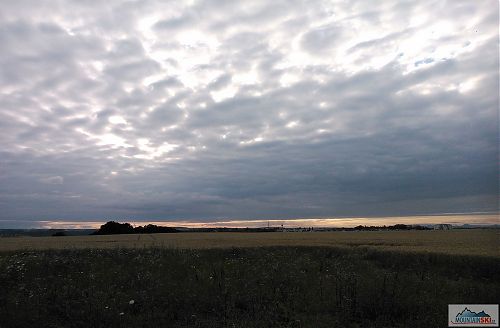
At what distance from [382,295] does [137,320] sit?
31.9 feet

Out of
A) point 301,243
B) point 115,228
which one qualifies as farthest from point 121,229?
point 301,243

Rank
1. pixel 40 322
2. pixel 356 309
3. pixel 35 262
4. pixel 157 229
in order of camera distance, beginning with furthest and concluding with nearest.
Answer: pixel 157 229 → pixel 35 262 → pixel 356 309 → pixel 40 322

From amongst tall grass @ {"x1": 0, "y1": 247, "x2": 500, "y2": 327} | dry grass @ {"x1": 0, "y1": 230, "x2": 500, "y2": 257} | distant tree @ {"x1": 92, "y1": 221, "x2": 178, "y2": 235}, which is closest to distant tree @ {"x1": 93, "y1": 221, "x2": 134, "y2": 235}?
distant tree @ {"x1": 92, "y1": 221, "x2": 178, "y2": 235}

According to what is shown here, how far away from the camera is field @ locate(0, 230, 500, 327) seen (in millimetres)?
15453

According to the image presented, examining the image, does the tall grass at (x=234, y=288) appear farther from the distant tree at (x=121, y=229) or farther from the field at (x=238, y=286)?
the distant tree at (x=121, y=229)

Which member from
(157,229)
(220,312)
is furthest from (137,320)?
(157,229)

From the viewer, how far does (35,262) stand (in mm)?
22438

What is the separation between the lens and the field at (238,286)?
15453 mm

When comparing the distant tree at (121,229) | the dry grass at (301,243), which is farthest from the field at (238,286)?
the distant tree at (121,229)

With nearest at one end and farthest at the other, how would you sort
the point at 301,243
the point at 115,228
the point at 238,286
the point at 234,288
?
1. the point at 234,288
2. the point at 238,286
3. the point at 301,243
4. the point at 115,228

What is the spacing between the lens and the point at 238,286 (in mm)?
19234

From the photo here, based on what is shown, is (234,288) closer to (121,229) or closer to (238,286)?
(238,286)

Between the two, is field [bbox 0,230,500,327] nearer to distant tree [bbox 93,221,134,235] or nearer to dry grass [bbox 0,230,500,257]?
dry grass [bbox 0,230,500,257]

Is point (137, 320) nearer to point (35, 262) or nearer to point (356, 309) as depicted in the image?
point (356, 309)
